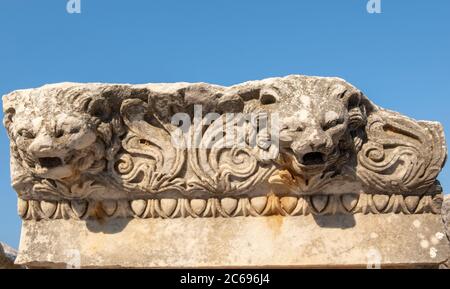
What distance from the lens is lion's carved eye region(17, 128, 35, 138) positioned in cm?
281

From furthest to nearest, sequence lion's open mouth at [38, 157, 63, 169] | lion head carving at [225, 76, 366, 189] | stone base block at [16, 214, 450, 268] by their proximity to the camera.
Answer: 1. stone base block at [16, 214, 450, 268]
2. lion's open mouth at [38, 157, 63, 169]
3. lion head carving at [225, 76, 366, 189]

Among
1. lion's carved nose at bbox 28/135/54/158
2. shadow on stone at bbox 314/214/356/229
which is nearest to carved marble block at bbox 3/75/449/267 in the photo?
shadow on stone at bbox 314/214/356/229

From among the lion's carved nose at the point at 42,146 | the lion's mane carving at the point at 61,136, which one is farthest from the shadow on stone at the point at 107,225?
the lion's carved nose at the point at 42,146

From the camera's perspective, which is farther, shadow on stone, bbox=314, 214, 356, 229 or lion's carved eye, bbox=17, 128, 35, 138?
shadow on stone, bbox=314, 214, 356, 229

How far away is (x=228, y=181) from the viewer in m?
2.95

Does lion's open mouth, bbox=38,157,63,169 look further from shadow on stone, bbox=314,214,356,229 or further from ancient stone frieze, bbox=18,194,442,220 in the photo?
shadow on stone, bbox=314,214,356,229

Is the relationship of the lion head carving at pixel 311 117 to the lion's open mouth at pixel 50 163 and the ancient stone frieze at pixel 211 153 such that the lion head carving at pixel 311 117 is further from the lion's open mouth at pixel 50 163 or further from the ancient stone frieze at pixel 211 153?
the lion's open mouth at pixel 50 163

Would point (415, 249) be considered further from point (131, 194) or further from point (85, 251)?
point (85, 251)

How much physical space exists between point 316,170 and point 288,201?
0.88ft

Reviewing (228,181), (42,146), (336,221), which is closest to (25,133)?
(42,146)

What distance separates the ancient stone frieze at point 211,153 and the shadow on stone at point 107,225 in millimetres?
52

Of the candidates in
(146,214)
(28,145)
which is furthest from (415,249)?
(28,145)

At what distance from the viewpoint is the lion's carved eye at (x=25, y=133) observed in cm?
281

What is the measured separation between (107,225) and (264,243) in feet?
2.82
